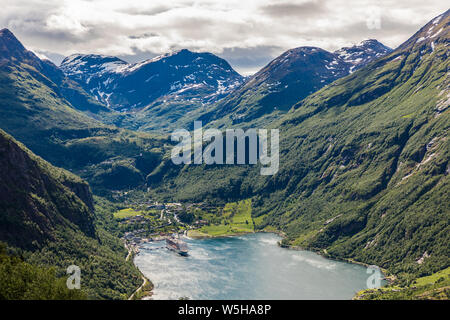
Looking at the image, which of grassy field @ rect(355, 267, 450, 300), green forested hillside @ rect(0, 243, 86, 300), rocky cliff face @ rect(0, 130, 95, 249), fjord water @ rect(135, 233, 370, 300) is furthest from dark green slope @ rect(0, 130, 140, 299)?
grassy field @ rect(355, 267, 450, 300)

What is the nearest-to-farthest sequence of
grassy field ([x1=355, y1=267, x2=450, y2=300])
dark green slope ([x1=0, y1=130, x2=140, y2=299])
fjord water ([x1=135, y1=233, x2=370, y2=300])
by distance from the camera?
dark green slope ([x1=0, y1=130, x2=140, y2=299]) < grassy field ([x1=355, y1=267, x2=450, y2=300]) < fjord water ([x1=135, y1=233, x2=370, y2=300])

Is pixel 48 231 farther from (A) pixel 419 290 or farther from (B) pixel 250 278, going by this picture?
(A) pixel 419 290

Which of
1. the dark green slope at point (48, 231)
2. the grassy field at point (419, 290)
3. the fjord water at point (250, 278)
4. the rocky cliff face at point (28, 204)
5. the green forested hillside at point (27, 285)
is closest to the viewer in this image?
the green forested hillside at point (27, 285)

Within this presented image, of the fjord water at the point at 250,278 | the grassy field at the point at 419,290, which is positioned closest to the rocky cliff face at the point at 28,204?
the fjord water at the point at 250,278

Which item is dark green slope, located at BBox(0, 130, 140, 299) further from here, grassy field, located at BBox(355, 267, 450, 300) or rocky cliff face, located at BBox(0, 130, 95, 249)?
grassy field, located at BBox(355, 267, 450, 300)

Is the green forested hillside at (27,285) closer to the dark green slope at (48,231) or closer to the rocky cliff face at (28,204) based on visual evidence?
the dark green slope at (48,231)

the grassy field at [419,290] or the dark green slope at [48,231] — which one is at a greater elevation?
the dark green slope at [48,231]

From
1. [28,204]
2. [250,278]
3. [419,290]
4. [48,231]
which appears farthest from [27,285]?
[419,290]

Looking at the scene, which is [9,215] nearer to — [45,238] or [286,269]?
[45,238]

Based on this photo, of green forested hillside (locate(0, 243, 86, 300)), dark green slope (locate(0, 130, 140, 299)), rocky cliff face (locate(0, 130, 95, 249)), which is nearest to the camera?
green forested hillside (locate(0, 243, 86, 300))

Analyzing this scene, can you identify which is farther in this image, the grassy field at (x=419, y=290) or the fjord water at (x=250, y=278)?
the fjord water at (x=250, y=278)

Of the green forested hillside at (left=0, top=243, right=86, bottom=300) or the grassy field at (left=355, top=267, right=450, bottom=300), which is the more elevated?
the grassy field at (left=355, top=267, right=450, bottom=300)

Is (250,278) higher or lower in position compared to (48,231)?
lower
